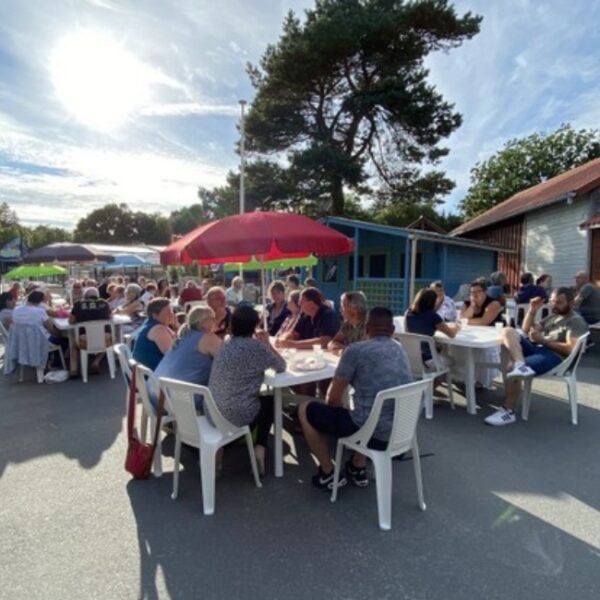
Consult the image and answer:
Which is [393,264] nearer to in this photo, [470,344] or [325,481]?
[470,344]

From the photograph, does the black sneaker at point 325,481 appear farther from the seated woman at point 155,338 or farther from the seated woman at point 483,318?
the seated woman at point 483,318

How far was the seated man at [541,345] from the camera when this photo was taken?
161 inches

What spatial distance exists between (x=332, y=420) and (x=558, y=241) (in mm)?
11476

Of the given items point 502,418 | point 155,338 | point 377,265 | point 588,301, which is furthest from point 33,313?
point 377,265

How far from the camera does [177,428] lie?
2811 millimetres

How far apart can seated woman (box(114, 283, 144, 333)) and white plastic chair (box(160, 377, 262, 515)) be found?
509 cm

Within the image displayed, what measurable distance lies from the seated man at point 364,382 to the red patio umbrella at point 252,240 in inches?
45.8

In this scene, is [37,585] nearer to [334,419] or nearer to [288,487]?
[288,487]

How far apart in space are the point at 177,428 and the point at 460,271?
12947 mm

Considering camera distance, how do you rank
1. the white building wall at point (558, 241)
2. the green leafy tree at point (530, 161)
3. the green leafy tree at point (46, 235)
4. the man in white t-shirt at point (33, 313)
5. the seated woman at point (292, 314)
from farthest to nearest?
the green leafy tree at point (46, 235) → the green leafy tree at point (530, 161) → the white building wall at point (558, 241) → the man in white t-shirt at point (33, 313) → the seated woman at point (292, 314)

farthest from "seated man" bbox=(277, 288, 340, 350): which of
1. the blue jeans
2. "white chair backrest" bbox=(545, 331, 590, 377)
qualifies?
"white chair backrest" bbox=(545, 331, 590, 377)

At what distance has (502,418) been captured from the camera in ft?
13.3

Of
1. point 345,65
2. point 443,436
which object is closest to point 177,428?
point 443,436

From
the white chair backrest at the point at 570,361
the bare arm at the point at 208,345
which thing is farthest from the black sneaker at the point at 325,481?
the white chair backrest at the point at 570,361
